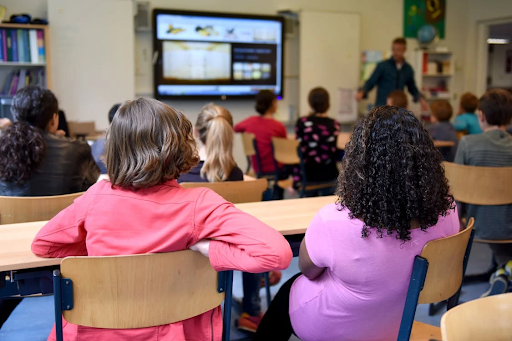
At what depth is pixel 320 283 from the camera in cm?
160

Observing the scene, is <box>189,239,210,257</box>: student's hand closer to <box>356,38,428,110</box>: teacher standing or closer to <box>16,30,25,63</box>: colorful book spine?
<box>16,30,25,63</box>: colorful book spine

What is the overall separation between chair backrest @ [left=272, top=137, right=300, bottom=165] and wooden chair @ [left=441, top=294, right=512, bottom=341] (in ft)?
10.3

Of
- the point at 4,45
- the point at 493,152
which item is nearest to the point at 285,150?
the point at 493,152

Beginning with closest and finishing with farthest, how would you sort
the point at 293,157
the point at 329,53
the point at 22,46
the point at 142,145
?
the point at 142,145, the point at 293,157, the point at 22,46, the point at 329,53

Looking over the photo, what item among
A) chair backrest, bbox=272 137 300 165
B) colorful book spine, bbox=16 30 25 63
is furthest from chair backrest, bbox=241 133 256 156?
colorful book spine, bbox=16 30 25 63

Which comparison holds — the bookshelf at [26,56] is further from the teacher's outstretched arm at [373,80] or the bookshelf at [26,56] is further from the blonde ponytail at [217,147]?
the teacher's outstretched arm at [373,80]

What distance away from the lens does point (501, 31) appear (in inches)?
393

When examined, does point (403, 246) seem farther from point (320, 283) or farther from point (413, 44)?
point (413, 44)

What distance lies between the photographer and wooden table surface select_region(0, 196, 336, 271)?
1547 mm

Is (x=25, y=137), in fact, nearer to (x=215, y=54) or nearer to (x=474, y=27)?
(x=215, y=54)

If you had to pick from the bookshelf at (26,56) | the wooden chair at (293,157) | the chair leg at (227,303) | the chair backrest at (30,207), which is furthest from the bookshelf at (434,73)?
the chair leg at (227,303)

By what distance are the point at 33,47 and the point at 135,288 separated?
4.55 m

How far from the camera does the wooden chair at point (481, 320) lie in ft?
3.42

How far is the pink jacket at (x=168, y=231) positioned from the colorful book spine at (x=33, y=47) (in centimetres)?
429
